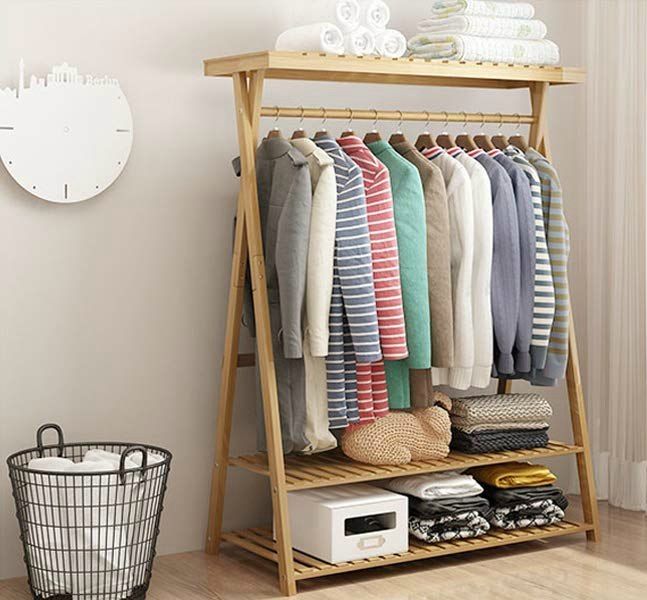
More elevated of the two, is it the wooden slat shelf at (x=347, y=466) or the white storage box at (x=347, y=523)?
the wooden slat shelf at (x=347, y=466)

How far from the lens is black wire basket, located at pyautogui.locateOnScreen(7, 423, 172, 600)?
2871 millimetres

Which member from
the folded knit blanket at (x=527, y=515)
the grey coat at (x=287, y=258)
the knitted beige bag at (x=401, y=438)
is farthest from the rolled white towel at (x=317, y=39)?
the folded knit blanket at (x=527, y=515)

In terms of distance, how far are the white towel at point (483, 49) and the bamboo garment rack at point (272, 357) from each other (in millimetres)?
52

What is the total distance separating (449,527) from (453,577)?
0.18m

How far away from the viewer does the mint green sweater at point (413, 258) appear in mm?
3174

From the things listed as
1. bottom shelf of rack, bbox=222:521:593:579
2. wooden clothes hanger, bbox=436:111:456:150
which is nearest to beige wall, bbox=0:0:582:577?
bottom shelf of rack, bbox=222:521:593:579

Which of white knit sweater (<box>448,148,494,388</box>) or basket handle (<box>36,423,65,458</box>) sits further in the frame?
white knit sweater (<box>448,148,494,388</box>)

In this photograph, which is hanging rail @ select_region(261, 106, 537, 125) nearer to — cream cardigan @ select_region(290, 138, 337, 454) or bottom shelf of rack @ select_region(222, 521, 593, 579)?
cream cardigan @ select_region(290, 138, 337, 454)

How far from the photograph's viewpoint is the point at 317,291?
3.03 meters

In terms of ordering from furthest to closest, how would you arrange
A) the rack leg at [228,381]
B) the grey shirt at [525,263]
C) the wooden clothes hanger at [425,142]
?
the wooden clothes hanger at [425,142], the grey shirt at [525,263], the rack leg at [228,381]

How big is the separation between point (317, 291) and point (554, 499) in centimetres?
111

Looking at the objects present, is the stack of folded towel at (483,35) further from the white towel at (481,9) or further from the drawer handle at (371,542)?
the drawer handle at (371,542)

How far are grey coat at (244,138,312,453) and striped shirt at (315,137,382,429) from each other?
9cm

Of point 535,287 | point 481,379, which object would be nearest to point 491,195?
point 535,287
